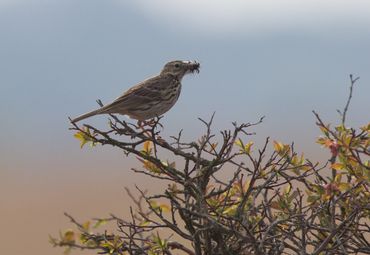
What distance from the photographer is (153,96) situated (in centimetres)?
1066

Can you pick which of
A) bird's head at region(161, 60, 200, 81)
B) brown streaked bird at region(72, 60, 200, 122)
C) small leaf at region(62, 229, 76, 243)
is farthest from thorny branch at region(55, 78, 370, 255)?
bird's head at region(161, 60, 200, 81)

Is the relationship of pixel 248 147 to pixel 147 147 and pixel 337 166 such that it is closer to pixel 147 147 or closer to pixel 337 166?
pixel 147 147

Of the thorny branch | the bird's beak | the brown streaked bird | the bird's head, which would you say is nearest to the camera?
the thorny branch

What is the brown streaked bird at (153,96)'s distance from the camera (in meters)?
10.1

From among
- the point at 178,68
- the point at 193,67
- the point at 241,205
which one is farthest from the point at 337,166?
the point at 178,68

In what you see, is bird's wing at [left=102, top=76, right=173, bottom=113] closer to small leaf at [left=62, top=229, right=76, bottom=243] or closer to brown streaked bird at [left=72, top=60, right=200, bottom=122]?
brown streaked bird at [left=72, top=60, right=200, bottom=122]

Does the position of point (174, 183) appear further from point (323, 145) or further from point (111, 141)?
point (323, 145)

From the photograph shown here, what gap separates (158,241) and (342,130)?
5.59 feet

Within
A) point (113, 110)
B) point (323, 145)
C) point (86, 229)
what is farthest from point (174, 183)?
point (113, 110)

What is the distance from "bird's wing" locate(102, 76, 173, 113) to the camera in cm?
1013

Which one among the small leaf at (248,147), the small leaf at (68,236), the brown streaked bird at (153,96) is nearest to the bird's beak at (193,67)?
the brown streaked bird at (153,96)

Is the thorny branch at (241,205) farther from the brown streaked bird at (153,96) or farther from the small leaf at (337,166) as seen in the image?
the brown streaked bird at (153,96)

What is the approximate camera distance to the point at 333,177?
5.19 meters

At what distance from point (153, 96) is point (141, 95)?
8.9 inches
